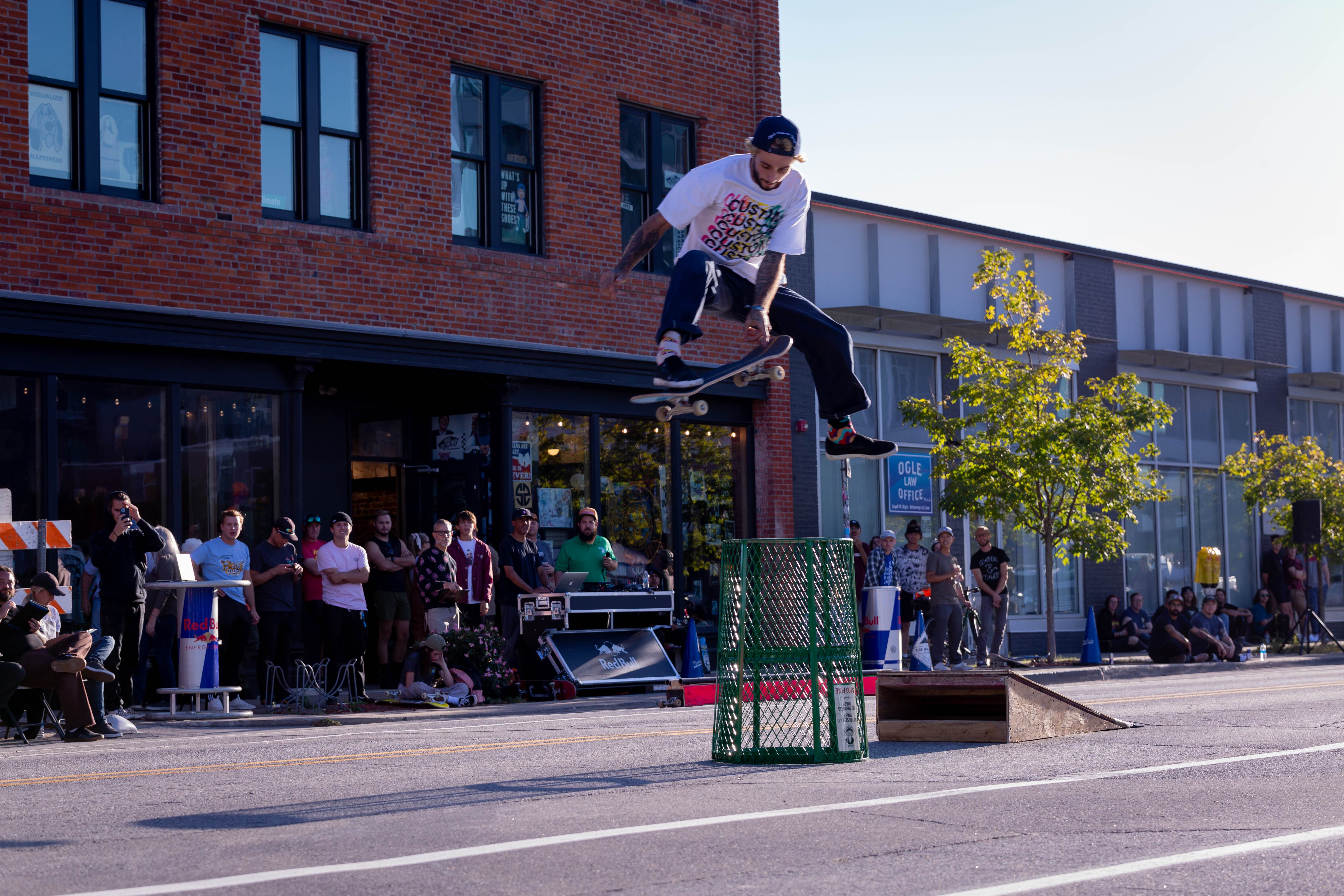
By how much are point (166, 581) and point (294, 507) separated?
9.67 feet

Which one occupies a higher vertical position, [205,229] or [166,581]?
[205,229]

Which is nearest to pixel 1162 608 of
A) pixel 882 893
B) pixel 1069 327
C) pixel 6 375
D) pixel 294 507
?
pixel 1069 327

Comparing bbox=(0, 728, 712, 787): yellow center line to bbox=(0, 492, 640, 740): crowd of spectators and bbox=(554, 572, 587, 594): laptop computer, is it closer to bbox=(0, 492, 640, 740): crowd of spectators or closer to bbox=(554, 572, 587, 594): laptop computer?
bbox=(0, 492, 640, 740): crowd of spectators

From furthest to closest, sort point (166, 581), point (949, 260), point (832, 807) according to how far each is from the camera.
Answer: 1. point (949, 260)
2. point (166, 581)
3. point (832, 807)

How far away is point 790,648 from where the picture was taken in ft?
30.8

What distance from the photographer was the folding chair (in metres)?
11.6

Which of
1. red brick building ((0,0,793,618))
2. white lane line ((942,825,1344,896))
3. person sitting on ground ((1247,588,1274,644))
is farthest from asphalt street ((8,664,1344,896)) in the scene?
person sitting on ground ((1247,588,1274,644))

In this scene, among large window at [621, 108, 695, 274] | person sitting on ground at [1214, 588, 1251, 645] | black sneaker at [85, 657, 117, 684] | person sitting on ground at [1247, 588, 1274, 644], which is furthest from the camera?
person sitting on ground at [1247, 588, 1274, 644]

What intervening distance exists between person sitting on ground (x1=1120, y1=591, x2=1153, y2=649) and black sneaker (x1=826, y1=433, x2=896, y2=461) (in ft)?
56.1

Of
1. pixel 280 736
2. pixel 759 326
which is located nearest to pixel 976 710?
pixel 759 326

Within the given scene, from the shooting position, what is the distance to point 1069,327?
28.3 metres

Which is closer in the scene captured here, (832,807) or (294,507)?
(832,807)

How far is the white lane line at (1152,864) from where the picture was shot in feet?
17.3

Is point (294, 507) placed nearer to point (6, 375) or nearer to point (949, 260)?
point (6, 375)
